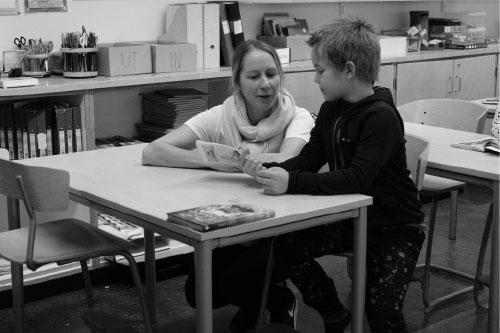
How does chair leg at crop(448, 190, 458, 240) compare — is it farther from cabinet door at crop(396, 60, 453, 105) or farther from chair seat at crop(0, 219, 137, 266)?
chair seat at crop(0, 219, 137, 266)

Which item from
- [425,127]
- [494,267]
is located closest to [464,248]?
[425,127]

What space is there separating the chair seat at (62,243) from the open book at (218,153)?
0.43 meters

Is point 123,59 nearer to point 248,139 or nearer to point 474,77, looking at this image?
point 248,139

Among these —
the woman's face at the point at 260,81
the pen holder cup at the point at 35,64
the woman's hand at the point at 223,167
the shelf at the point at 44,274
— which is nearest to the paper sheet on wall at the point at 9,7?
the pen holder cup at the point at 35,64

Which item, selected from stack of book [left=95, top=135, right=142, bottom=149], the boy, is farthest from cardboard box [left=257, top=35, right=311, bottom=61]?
the boy

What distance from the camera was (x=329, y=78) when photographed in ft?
8.36

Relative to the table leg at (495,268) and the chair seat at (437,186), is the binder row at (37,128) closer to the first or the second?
the chair seat at (437,186)

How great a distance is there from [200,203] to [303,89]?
87.8 inches

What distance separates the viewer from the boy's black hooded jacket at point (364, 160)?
243 centimetres

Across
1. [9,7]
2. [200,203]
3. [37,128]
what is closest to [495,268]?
[200,203]

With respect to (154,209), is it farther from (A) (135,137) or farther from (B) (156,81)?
(A) (135,137)

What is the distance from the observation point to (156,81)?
385 centimetres

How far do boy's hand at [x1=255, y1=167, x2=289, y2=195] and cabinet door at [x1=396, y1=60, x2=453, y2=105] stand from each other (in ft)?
9.03

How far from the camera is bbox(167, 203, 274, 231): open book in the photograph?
2.11 m
